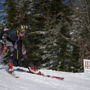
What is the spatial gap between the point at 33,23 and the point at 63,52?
436 cm

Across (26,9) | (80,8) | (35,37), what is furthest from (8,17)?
(80,8)

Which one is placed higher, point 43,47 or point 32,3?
point 32,3

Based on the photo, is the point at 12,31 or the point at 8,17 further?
the point at 8,17

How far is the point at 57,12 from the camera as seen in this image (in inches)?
619

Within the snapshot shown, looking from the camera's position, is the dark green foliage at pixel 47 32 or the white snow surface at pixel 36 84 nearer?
the white snow surface at pixel 36 84

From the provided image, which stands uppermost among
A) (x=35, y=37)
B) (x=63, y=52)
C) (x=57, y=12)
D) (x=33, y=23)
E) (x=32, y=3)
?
(x=32, y=3)

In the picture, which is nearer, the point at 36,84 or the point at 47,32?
the point at 36,84

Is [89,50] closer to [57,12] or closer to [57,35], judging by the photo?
[57,35]

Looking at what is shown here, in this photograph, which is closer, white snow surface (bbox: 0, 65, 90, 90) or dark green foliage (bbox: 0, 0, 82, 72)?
white snow surface (bbox: 0, 65, 90, 90)

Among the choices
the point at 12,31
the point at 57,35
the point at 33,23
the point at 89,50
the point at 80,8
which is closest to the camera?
the point at 12,31

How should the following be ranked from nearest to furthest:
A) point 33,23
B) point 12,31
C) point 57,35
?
point 12,31
point 57,35
point 33,23

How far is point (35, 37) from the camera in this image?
1516 centimetres

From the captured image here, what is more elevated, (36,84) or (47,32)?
(47,32)

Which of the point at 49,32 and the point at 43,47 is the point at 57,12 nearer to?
the point at 49,32
